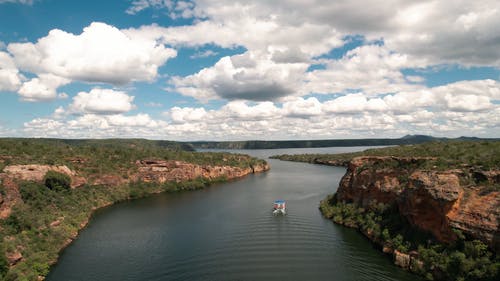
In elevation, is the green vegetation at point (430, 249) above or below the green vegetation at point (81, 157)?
below

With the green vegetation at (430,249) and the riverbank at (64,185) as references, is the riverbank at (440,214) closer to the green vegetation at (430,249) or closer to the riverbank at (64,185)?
the green vegetation at (430,249)

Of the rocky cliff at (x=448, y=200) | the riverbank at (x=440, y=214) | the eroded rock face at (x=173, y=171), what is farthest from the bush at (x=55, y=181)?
the rocky cliff at (x=448, y=200)

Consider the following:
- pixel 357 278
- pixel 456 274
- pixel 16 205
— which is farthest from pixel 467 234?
pixel 16 205

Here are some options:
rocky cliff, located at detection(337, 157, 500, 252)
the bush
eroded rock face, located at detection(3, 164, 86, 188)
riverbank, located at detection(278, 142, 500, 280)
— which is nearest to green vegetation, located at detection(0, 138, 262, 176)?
eroded rock face, located at detection(3, 164, 86, 188)

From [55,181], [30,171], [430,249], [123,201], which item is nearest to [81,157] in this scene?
[123,201]

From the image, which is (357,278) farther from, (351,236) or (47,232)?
(47,232)

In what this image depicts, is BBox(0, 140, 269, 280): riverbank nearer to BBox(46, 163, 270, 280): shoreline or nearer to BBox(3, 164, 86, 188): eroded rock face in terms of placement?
BBox(3, 164, 86, 188): eroded rock face
